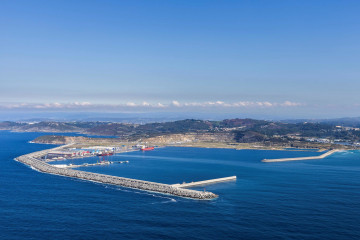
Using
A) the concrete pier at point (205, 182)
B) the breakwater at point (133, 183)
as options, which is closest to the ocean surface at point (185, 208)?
the breakwater at point (133, 183)

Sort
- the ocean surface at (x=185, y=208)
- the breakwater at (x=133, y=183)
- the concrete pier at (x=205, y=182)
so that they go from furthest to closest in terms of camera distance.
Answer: the concrete pier at (x=205, y=182)
the breakwater at (x=133, y=183)
the ocean surface at (x=185, y=208)

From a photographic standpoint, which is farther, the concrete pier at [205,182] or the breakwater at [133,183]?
the concrete pier at [205,182]

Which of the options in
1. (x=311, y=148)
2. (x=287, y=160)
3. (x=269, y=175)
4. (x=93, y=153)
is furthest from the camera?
(x=311, y=148)

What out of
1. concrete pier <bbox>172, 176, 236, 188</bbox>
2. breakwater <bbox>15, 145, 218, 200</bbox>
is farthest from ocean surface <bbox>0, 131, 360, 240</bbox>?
concrete pier <bbox>172, 176, 236, 188</bbox>

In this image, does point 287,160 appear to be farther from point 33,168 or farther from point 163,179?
point 33,168

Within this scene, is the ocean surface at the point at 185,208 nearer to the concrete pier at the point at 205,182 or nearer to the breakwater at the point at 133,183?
the breakwater at the point at 133,183

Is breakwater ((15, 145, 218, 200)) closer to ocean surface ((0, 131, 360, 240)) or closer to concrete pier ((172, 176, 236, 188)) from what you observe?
ocean surface ((0, 131, 360, 240))

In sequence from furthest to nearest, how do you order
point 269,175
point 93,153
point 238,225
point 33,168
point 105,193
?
point 93,153 < point 33,168 < point 269,175 < point 105,193 < point 238,225

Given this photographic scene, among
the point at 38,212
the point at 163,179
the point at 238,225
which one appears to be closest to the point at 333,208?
the point at 238,225
